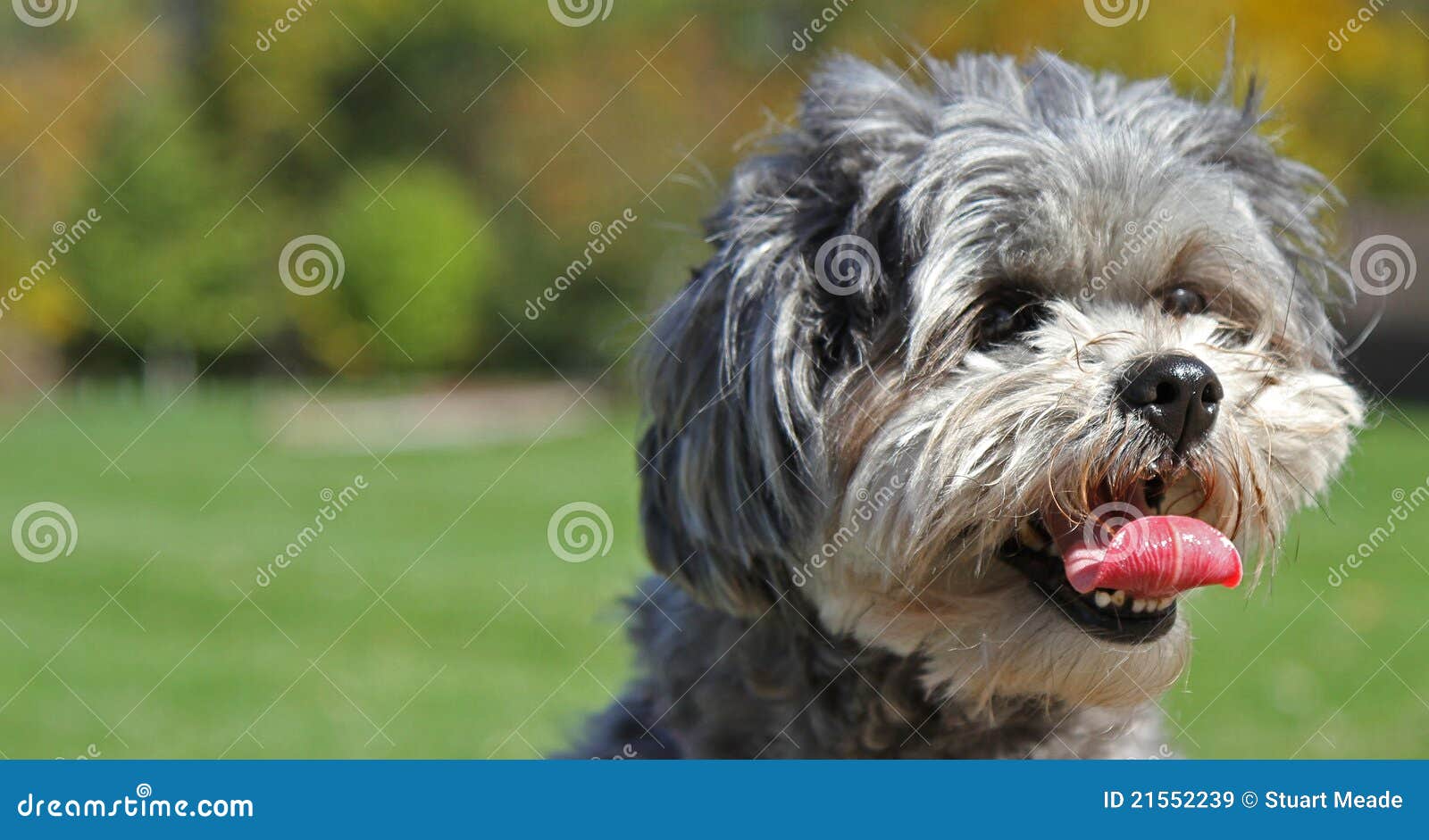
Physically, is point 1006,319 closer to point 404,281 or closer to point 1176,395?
point 1176,395

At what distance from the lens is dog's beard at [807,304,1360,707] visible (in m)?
2.71

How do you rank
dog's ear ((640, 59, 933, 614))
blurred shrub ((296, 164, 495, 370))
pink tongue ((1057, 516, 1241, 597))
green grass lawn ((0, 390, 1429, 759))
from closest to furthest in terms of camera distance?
1. pink tongue ((1057, 516, 1241, 597))
2. dog's ear ((640, 59, 933, 614))
3. green grass lawn ((0, 390, 1429, 759))
4. blurred shrub ((296, 164, 495, 370))

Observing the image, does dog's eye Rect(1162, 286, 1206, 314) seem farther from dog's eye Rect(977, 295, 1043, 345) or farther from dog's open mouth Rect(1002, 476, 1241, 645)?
dog's open mouth Rect(1002, 476, 1241, 645)

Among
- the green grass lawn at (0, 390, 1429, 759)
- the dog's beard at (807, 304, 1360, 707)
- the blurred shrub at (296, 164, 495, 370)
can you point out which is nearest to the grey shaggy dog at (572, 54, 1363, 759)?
the dog's beard at (807, 304, 1360, 707)

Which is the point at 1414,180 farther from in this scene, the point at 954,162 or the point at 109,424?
the point at 954,162

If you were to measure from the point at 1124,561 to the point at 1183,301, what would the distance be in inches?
A: 29.6

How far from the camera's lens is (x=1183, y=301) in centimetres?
306

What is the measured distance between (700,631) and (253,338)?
40.9m

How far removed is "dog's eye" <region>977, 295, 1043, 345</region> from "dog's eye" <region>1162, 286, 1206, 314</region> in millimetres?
310

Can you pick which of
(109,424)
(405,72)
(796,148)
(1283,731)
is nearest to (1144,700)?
(796,148)

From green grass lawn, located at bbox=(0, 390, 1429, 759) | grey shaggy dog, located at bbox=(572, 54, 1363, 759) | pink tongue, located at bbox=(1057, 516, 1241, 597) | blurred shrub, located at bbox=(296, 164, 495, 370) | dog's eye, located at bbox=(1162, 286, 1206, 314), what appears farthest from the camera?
blurred shrub, located at bbox=(296, 164, 495, 370)

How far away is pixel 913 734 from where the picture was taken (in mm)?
3031

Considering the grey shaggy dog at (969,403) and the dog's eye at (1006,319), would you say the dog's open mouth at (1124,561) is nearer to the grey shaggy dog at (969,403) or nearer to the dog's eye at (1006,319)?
the grey shaggy dog at (969,403)

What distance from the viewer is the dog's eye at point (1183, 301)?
9.98ft
